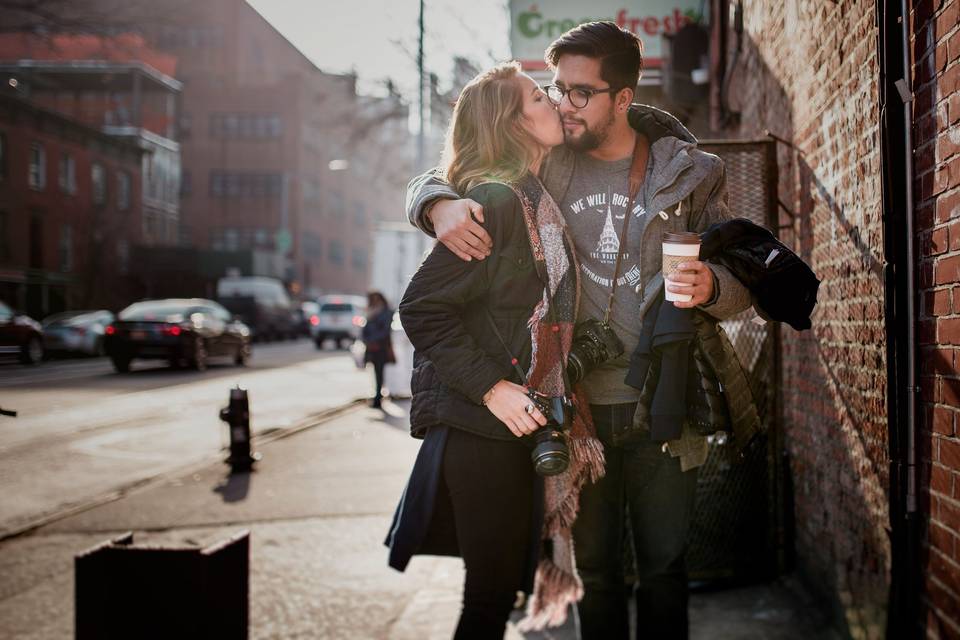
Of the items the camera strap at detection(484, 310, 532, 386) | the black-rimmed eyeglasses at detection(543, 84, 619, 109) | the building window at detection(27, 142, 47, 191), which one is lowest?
the camera strap at detection(484, 310, 532, 386)

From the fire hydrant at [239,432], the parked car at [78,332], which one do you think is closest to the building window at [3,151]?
the parked car at [78,332]

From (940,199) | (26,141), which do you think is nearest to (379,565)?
(940,199)

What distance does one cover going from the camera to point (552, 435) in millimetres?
2217

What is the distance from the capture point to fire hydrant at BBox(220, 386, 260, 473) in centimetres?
785

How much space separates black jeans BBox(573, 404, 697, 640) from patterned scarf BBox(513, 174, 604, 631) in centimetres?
8

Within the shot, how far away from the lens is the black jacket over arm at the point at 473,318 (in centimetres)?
225

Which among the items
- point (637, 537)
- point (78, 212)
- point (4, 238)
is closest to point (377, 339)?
point (637, 537)

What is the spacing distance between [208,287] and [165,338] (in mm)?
22368

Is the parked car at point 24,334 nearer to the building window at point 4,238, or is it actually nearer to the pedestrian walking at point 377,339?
the pedestrian walking at point 377,339

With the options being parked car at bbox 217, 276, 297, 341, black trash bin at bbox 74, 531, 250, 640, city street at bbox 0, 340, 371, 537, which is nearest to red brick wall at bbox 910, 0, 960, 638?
black trash bin at bbox 74, 531, 250, 640

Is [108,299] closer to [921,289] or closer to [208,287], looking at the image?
[208,287]

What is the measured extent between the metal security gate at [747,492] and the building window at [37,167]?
53.1ft

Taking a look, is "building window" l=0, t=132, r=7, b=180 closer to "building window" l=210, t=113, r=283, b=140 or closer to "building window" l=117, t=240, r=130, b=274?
"building window" l=117, t=240, r=130, b=274

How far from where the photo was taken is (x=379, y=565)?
4.96 m
